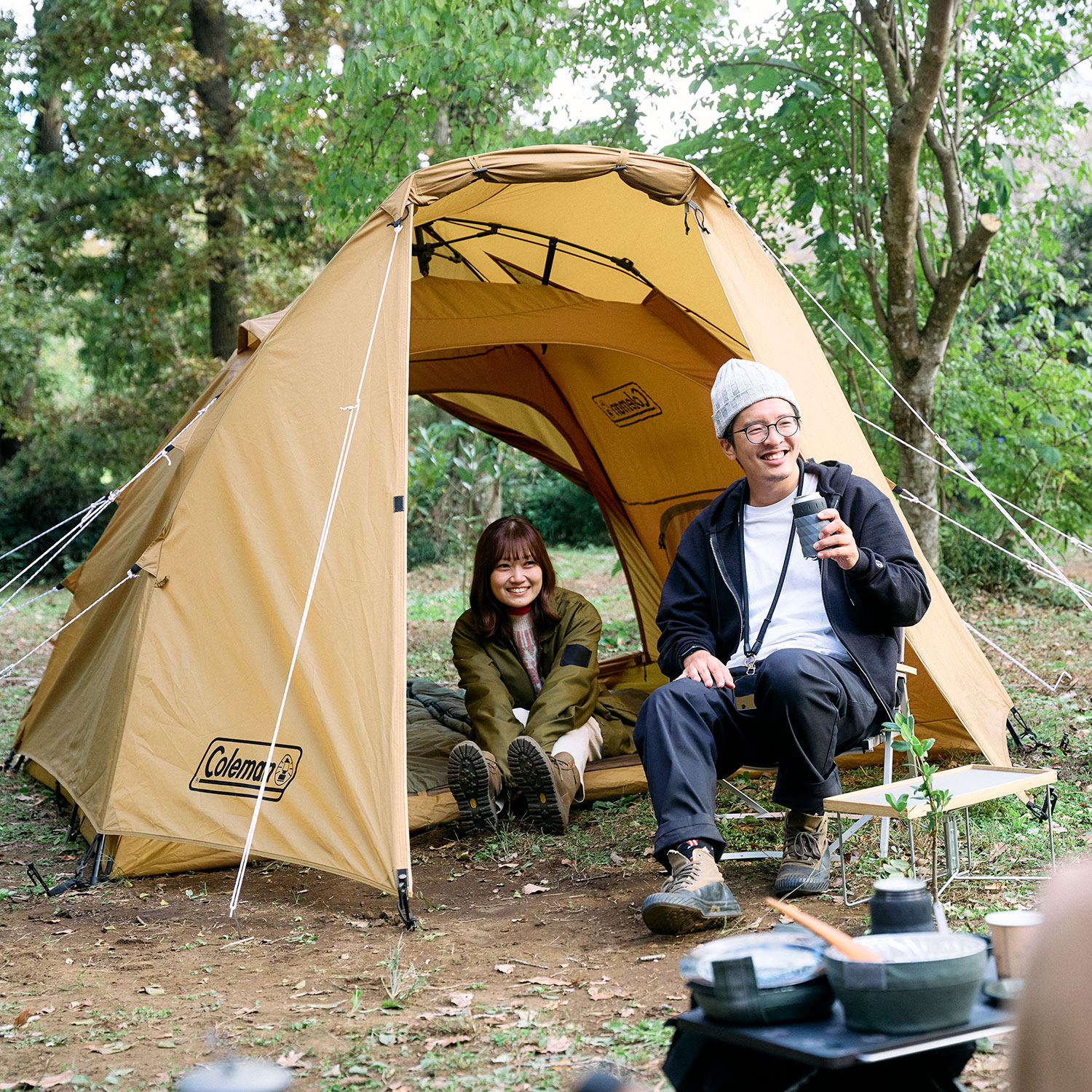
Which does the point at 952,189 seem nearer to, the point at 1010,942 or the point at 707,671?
the point at 707,671

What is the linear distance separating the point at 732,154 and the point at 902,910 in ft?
20.3

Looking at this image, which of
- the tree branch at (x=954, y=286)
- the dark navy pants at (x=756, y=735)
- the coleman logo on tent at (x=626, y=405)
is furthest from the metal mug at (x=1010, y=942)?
the tree branch at (x=954, y=286)

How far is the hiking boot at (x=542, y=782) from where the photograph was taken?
3.82 metres

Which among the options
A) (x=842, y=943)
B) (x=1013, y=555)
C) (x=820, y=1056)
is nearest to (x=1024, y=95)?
(x=1013, y=555)

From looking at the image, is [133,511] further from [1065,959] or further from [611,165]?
[1065,959]

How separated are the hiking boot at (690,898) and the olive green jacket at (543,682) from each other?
1.31 metres

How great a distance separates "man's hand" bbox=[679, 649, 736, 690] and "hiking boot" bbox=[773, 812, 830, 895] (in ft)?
1.47

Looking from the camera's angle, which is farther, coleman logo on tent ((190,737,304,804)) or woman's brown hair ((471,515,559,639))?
woman's brown hair ((471,515,559,639))

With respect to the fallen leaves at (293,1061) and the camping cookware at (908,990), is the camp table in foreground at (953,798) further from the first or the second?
the fallen leaves at (293,1061)

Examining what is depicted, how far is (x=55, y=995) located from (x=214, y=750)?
90cm

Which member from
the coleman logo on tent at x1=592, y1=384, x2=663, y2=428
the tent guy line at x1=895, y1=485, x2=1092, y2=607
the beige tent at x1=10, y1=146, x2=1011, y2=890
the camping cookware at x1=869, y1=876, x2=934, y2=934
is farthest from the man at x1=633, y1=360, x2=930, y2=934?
the coleman logo on tent at x1=592, y1=384, x2=663, y2=428

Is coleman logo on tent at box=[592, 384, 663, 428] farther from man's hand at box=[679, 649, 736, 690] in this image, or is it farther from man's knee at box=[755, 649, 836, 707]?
man's knee at box=[755, 649, 836, 707]

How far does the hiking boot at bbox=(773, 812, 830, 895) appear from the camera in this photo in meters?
3.05

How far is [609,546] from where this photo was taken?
16703mm
